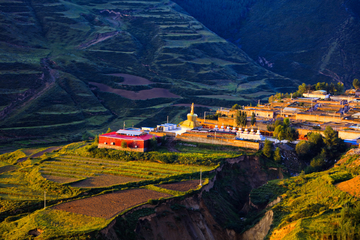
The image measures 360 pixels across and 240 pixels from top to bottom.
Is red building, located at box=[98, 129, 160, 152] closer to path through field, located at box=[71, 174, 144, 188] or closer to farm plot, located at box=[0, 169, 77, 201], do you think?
path through field, located at box=[71, 174, 144, 188]

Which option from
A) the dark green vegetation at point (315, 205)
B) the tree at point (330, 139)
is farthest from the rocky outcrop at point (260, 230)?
the tree at point (330, 139)

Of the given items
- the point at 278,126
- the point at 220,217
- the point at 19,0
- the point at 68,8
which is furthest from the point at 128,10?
the point at 220,217

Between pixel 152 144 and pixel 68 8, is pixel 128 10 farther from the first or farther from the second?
pixel 152 144

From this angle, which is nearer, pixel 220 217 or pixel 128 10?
pixel 220 217

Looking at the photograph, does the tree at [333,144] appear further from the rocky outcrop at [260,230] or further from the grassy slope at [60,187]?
the rocky outcrop at [260,230]

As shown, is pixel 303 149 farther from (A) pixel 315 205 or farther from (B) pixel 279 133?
(A) pixel 315 205

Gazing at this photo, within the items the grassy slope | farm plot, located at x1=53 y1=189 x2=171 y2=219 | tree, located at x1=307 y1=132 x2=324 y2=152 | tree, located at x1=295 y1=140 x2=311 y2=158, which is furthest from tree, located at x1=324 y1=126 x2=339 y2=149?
farm plot, located at x1=53 y1=189 x2=171 y2=219
